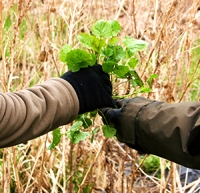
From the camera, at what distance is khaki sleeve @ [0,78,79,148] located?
3.84 ft

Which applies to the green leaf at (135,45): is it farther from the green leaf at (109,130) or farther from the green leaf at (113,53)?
the green leaf at (109,130)

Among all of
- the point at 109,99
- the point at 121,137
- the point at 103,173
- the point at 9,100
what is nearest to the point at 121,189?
the point at 103,173

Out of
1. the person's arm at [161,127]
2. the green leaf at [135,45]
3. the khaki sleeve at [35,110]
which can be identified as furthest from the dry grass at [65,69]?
the khaki sleeve at [35,110]

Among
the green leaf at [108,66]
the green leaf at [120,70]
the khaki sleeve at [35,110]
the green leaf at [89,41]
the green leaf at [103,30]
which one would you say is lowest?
the khaki sleeve at [35,110]

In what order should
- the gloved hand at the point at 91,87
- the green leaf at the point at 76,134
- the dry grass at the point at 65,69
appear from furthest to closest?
the dry grass at the point at 65,69, the green leaf at the point at 76,134, the gloved hand at the point at 91,87

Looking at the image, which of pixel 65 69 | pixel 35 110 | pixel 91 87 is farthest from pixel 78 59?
pixel 65 69

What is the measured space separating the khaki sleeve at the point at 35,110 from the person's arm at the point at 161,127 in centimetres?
19

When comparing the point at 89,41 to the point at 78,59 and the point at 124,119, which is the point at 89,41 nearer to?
the point at 78,59

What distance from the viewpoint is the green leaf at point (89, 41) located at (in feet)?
4.53

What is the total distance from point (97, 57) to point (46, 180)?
1.18m

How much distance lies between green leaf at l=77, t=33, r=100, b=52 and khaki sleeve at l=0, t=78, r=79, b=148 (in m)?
0.17

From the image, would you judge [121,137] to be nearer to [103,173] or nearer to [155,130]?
[155,130]

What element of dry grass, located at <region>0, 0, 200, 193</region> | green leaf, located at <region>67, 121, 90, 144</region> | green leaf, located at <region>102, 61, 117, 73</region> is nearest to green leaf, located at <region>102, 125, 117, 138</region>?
green leaf, located at <region>67, 121, 90, 144</region>

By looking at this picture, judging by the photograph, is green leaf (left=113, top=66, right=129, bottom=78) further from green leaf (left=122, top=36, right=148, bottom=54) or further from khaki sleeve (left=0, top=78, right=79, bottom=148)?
khaki sleeve (left=0, top=78, right=79, bottom=148)
